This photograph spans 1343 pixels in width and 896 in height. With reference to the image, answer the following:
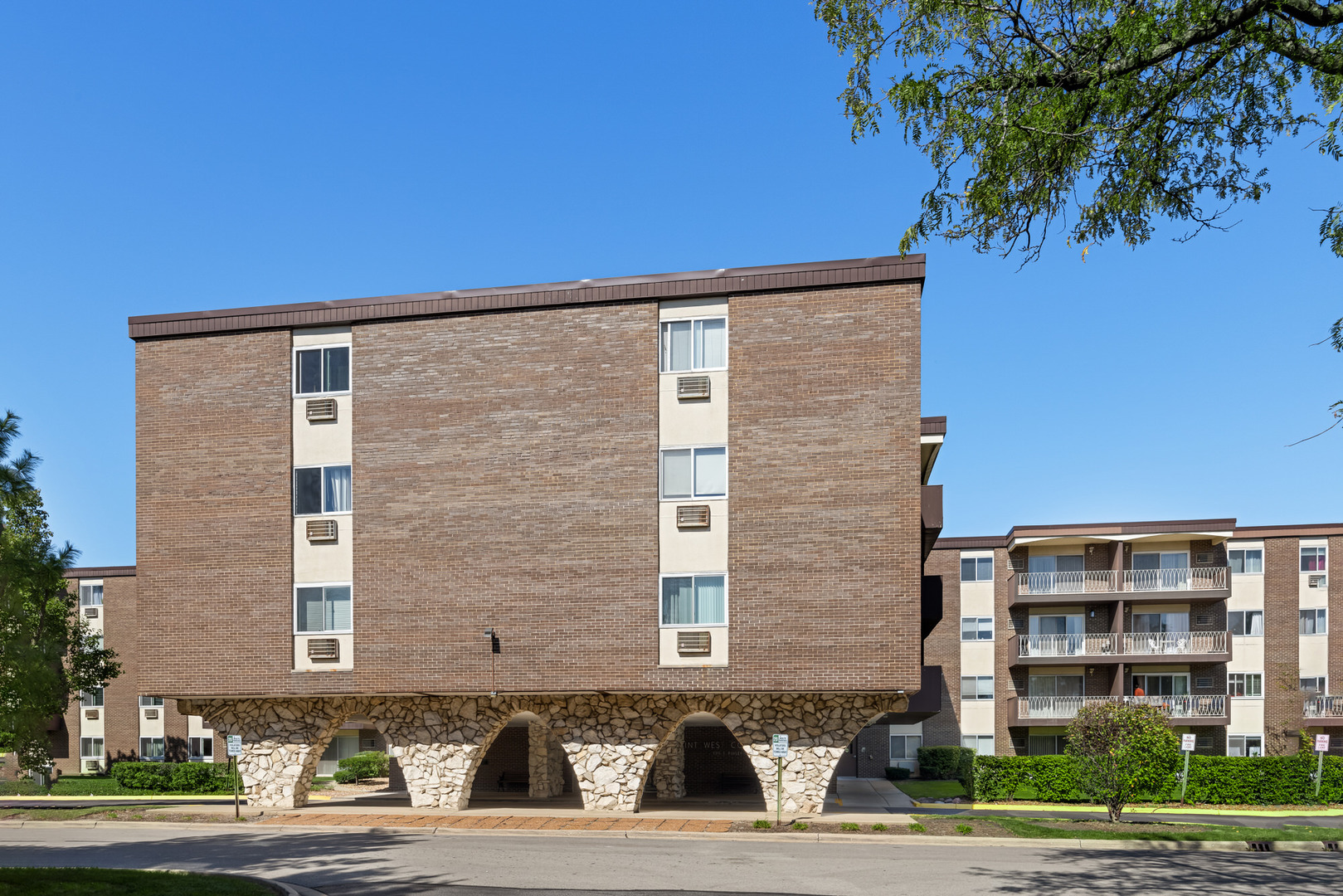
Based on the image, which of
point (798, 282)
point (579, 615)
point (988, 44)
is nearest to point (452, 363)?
point (579, 615)

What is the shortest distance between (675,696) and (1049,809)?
13.5 meters

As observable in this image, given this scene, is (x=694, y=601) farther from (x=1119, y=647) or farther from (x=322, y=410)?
(x=1119, y=647)

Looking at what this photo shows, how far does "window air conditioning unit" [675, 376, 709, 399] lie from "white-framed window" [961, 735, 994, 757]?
28.5 metres

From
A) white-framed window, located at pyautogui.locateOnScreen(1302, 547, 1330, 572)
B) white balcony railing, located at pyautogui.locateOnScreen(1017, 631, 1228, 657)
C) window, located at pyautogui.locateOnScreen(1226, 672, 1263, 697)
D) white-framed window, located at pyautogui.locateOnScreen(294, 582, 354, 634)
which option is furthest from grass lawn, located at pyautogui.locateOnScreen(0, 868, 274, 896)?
white-framed window, located at pyautogui.locateOnScreen(1302, 547, 1330, 572)

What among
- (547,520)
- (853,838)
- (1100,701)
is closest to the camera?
(853,838)

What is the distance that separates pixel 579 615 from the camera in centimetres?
2470

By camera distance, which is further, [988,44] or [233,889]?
[233,889]

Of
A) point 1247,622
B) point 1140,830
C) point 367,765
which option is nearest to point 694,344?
point 1140,830

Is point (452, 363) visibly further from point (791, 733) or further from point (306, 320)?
point (791, 733)

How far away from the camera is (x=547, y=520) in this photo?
82.0ft

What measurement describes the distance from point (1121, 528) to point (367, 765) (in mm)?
33406

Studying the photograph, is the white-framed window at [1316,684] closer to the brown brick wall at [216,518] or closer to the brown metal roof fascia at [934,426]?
the brown metal roof fascia at [934,426]

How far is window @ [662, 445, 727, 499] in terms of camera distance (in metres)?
24.7

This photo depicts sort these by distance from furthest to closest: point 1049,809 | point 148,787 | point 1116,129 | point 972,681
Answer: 1. point 972,681
2. point 148,787
3. point 1049,809
4. point 1116,129
